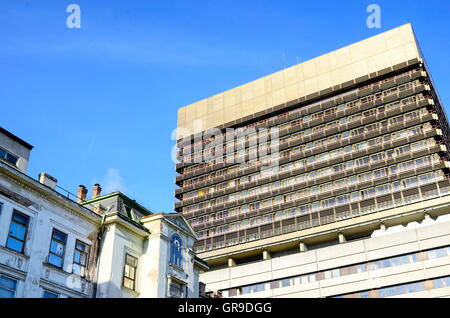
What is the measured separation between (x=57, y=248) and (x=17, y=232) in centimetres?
292

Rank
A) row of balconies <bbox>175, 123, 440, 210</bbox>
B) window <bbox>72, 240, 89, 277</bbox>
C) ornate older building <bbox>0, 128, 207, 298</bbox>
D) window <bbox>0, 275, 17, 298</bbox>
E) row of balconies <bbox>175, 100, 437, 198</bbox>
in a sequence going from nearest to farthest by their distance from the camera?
window <bbox>0, 275, 17, 298</bbox>, ornate older building <bbox>0, 128, 207, 298</bbox>, window <bbox>72, 240, 89, 277</bbox>, row of balconies <bbox>175, 123, 440, 210</bbox>, row of balconies <bbox>175, 100, 437, 198</bbox>

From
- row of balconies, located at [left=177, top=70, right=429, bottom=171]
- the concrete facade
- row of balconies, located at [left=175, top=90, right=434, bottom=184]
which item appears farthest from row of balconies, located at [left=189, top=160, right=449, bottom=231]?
row of balconies, located at [left=177, top=70, right=429, bottom=171]

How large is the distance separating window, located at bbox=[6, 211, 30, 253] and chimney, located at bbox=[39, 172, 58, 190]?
3.25 metres

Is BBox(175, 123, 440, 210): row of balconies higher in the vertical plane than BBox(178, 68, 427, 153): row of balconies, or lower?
lower

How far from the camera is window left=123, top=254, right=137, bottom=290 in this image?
3394 centimetres

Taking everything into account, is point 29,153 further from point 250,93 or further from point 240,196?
point 250,93

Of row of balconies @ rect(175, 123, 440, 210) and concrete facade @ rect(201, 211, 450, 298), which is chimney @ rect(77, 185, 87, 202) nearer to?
concrete facade @ rect(201, 211, 450, 298)

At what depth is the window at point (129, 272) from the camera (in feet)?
111

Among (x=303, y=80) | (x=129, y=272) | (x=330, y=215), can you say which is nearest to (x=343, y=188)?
(x=330, y=215)

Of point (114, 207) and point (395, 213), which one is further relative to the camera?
point (395, 213)

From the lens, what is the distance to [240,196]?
95000 millimetres

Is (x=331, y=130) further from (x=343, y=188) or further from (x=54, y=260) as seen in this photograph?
(x=54, y=260)

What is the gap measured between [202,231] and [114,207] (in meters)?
59.1
